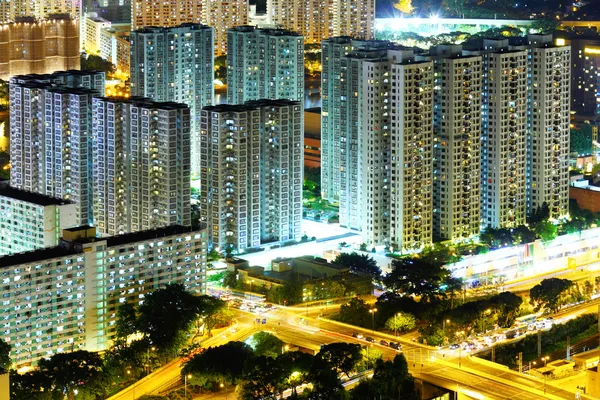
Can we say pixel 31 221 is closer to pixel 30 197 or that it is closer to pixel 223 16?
pixel 30 197

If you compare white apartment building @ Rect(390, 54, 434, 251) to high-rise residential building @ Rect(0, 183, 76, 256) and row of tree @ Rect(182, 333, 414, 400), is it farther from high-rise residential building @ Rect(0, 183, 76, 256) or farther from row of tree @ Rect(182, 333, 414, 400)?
row of tree @ Rect(182, 333, 414, 400)

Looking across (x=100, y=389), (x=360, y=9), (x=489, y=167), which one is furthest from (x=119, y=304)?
(x=360, y=9)

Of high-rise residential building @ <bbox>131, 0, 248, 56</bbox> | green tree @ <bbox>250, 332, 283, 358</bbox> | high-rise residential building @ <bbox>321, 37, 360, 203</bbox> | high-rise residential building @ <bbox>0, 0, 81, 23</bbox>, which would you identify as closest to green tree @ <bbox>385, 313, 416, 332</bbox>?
green tree @ <bbox>250, 332, 283, 358</bbox>

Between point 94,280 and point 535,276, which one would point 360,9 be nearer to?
point 535,276

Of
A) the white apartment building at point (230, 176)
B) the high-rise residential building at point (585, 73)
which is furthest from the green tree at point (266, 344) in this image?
the high-rise residential building at point (585, 73)

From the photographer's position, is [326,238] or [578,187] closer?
[326,238]

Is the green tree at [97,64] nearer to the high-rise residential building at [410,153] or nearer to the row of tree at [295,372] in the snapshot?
the high-rise residential building at [410,153]

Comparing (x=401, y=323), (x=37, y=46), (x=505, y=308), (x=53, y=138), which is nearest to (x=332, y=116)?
(x=53, y=138)
